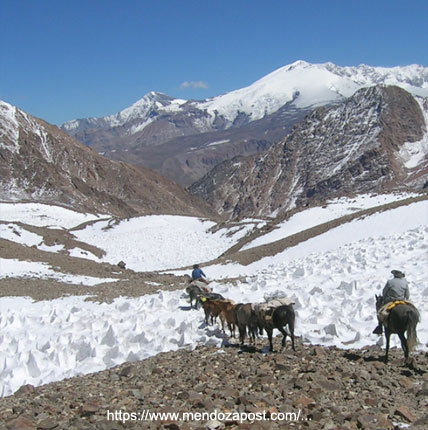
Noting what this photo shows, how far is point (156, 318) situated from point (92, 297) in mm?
5844

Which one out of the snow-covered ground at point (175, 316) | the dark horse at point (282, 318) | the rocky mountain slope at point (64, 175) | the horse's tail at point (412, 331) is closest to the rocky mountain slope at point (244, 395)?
the horse's tail at point (412, 331)

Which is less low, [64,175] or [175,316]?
[64,175]

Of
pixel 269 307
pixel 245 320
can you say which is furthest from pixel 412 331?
pixel 245 320

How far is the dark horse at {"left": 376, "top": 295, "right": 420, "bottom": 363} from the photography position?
8.73m

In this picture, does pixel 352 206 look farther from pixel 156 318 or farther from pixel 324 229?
pixel 156 318

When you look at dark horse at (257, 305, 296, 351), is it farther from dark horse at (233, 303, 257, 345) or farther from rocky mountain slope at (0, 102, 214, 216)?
rocky mountain slope at (0, 102, 214, 216)

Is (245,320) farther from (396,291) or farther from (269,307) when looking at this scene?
(396,291)

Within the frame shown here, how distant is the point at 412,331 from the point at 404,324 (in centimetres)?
18

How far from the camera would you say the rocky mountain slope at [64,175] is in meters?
114

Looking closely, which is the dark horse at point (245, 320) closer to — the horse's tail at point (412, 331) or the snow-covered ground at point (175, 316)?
the snow-covered ground at point (175, 316)

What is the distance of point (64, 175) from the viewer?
127 metres

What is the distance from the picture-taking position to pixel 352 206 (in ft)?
140

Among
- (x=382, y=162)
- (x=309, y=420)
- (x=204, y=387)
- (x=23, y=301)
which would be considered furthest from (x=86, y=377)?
(x=382, y=162)

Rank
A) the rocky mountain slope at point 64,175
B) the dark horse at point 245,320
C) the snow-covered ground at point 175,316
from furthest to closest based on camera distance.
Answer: the rocky mountain slope at point 64,175 < the snow-covered ground at point 175,316 < the dark horse at point 245,320
